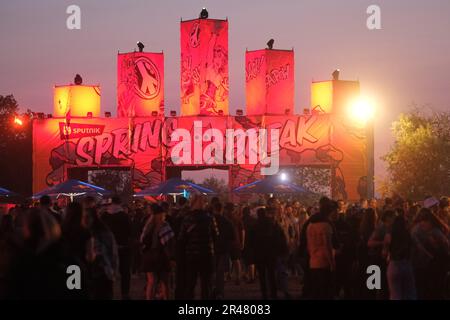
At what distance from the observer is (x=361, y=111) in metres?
48.9

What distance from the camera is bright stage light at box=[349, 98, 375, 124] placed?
48469 millimetres

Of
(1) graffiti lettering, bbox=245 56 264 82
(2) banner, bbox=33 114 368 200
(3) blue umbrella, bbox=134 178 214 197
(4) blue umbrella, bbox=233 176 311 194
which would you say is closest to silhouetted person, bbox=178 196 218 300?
(4) blue umbrella, bbox=233 176 311 194

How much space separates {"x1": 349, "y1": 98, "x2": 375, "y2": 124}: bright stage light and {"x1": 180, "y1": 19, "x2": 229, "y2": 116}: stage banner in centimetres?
645

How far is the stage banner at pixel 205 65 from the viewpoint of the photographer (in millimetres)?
48000

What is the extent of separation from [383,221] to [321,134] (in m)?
32.5

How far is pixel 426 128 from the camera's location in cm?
5997

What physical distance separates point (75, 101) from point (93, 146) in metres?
2.88

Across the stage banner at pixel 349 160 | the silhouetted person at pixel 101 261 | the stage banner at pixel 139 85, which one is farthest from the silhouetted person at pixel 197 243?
Result: the stage banner at pixel 139 85

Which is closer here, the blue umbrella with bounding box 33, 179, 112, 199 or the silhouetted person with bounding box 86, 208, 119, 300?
the silhouetted person with bounding box 86, 208, 119, 300

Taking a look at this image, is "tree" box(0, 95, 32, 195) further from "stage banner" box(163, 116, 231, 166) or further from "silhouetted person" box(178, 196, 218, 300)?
"silhouetted person" box(178, 196, 218, 300)

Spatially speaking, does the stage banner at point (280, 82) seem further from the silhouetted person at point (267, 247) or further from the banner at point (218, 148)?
the silhouetted person at point (267, 247)

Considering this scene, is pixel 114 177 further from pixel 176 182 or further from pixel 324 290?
pixel 324 290

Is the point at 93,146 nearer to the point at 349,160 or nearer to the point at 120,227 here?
the point at 349,160

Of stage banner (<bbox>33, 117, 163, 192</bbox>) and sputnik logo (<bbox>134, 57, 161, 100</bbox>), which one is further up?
sputnik logo (<bbox>134, 57, 161, 100</bbox>)
